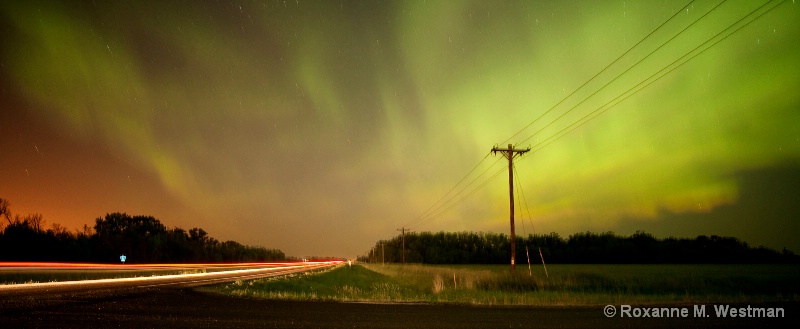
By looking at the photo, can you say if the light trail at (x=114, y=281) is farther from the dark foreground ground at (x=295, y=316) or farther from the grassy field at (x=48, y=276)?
the dark foreground ground at (x=295, y=316)

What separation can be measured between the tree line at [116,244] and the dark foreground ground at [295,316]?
74041mm

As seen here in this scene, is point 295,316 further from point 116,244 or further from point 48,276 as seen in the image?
point 116,244

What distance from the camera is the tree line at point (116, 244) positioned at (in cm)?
8119

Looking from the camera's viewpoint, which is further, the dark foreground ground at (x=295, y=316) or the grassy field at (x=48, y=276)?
the grassy field at (x=48, y=276)

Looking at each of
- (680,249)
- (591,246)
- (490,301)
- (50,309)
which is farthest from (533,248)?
(50,309)

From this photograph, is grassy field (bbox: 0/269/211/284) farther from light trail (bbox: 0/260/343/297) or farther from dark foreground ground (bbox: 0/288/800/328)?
dark foreground ground (bbox: 0/288/800/328)

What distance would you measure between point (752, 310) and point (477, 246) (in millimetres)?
160352

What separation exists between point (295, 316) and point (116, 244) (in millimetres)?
106026

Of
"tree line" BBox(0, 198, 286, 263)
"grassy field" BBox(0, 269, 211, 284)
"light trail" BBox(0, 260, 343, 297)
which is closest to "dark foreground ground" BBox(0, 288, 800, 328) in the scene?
"light trail" BBox(0, 260, 343, 297)

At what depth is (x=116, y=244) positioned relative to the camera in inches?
4200

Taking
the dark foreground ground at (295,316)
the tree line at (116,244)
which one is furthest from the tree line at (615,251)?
the dark foreground ground at (295,316)

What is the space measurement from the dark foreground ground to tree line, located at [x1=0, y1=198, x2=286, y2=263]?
74.0 meters

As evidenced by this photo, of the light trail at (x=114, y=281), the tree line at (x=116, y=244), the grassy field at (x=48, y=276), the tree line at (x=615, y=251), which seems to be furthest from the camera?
the tree line at (x=615, y=251)

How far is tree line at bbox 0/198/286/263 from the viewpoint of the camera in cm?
8119
